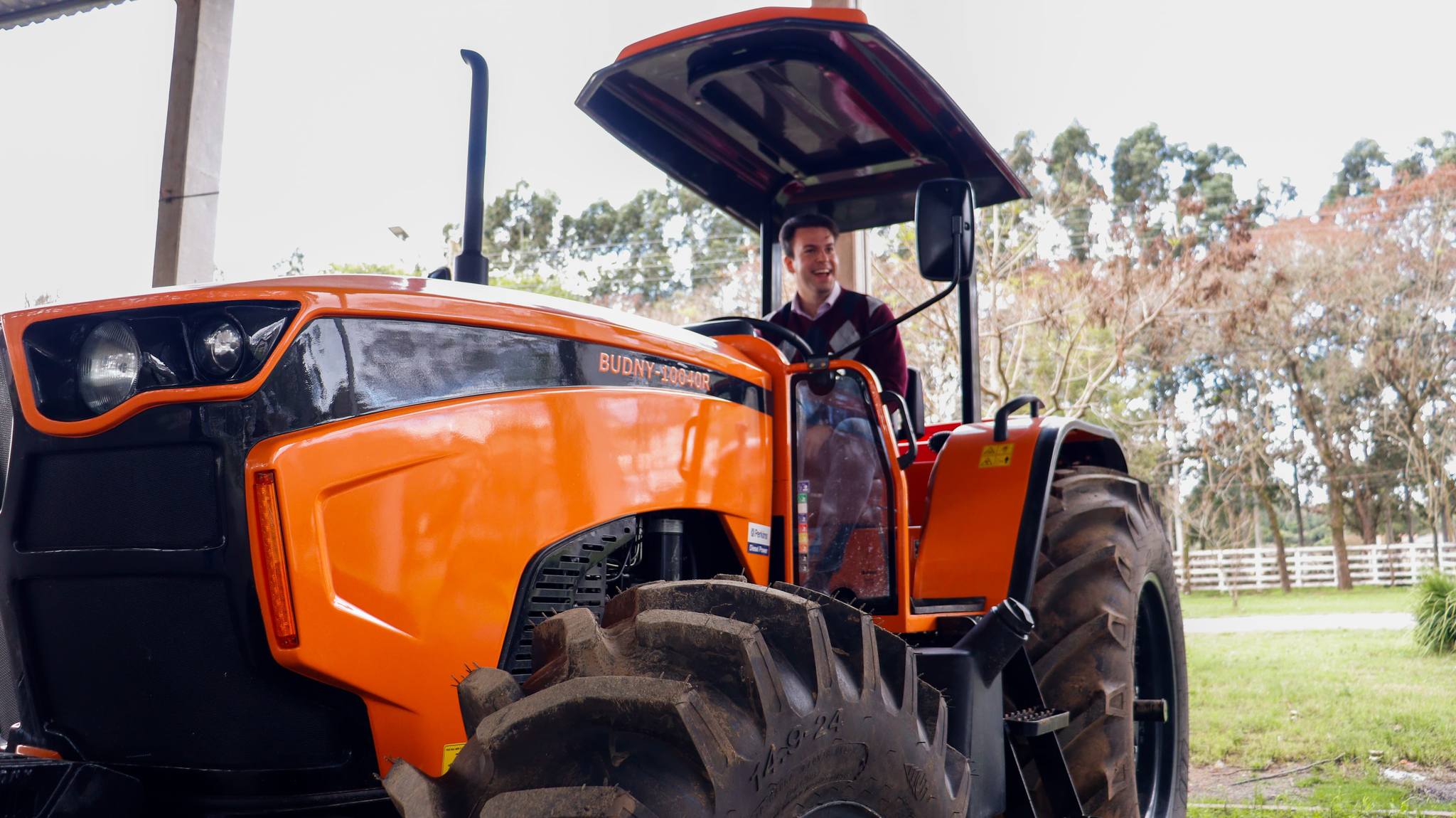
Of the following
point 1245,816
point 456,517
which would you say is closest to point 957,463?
point 456,517

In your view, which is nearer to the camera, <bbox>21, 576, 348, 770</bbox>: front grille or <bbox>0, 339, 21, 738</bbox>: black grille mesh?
<bbox>21, 576, 348, 770</bbox>: front grille

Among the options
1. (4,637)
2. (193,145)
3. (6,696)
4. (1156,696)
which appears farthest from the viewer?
(193,145)

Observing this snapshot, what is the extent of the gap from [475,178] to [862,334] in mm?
1369

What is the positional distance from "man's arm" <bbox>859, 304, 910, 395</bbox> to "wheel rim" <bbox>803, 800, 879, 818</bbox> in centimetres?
165

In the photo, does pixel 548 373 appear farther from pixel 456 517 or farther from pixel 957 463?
pixel 957 463

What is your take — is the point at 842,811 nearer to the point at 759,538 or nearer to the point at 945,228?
the point at 759,538

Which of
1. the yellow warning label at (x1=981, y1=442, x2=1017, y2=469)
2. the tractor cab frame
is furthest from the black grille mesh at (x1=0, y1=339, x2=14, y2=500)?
the yellow warning label at (x1=981, y1=442, x2=1017, y2=469)

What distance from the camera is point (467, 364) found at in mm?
1789

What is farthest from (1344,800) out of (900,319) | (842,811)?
(842,811)

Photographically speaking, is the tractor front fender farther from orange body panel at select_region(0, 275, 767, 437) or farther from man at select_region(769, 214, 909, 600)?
orange body panel at select_region(0, 275, 767, 437)

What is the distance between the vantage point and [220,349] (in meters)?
1.58

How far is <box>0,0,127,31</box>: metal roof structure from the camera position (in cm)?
658

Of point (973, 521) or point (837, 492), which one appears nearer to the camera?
point (837, 492)

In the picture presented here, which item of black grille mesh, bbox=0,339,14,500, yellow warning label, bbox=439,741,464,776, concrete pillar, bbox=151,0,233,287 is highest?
concrete pillar, bbox=151,0,233,287
